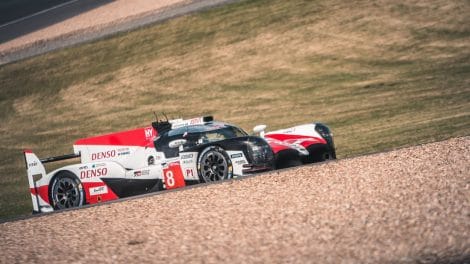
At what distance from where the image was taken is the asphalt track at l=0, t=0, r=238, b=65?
3203 centimetres

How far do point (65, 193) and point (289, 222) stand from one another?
5275mm

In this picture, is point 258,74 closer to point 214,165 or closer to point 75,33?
point 75,33

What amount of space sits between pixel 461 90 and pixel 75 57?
628 inches

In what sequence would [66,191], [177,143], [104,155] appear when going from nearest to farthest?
[66,191] → [177,143] → [104,155]

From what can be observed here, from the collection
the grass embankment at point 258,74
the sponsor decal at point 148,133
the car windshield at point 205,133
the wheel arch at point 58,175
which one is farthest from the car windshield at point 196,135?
the grass embankment at point 258,74

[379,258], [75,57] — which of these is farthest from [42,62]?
[379,258]

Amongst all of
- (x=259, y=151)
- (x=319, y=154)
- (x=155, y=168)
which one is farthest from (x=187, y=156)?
(x=319, y=154)

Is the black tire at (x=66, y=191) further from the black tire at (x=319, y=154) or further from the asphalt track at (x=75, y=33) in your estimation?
the asphalt track at (x=75, y=33)

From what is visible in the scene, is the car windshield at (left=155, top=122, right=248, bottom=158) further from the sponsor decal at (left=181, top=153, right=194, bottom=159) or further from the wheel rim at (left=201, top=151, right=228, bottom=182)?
the wheel rim at (left=201, top=151, right=228, bottom=182)

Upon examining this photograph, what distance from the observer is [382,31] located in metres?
29.4

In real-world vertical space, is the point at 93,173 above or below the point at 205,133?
below

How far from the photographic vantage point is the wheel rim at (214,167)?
43.1 feet

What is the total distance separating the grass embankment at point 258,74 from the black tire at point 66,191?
6258 millimetres

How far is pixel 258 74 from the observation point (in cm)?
2827
